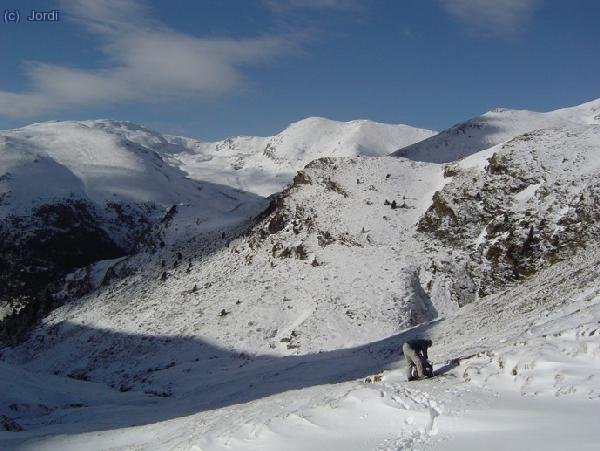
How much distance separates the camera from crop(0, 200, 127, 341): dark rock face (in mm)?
79875

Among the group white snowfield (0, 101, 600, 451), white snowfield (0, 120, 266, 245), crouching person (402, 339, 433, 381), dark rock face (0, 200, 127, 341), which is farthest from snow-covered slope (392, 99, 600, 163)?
crouching person (402, 339, 433, 381)

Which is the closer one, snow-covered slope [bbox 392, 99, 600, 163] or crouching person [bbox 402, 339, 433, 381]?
crouching person [bbox 402, 339, 433, 381]

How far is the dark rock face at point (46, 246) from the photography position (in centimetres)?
7988

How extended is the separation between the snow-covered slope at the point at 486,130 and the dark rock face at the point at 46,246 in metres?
54.9

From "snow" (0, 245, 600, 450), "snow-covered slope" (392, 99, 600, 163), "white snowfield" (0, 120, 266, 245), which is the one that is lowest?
"snow" (0, 245, 600, 450)

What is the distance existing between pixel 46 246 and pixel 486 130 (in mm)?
78047

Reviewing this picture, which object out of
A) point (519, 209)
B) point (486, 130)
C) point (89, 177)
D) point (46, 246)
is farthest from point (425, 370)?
point (89, 177)

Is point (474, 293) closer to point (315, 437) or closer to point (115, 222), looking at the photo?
point (315, 437)

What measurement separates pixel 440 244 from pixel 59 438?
28177mm

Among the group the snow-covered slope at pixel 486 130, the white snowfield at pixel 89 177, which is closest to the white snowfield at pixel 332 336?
the white snowfield at pixel 89 177

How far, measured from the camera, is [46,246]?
9131 cm

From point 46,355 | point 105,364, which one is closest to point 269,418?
point 105,364

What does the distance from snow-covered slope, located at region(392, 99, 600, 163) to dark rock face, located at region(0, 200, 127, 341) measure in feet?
180

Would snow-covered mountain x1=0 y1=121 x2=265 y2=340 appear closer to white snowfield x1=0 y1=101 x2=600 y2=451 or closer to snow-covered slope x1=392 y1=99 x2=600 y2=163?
white snowfield x1=0 y1=101 x2=600 y2=451
